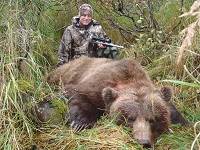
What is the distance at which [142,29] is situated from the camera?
911 centimetres

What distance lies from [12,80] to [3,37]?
514 mm

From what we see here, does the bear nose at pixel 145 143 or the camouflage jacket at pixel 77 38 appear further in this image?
the camouflage jacket at pixel 77 38

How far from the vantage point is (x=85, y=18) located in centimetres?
811

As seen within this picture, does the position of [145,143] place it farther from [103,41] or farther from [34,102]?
[103,41]

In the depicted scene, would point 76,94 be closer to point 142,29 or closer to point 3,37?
point 3,37

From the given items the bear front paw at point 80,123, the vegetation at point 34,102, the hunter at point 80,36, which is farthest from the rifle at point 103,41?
the bear front paw at point 80,123

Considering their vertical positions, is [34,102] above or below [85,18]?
below

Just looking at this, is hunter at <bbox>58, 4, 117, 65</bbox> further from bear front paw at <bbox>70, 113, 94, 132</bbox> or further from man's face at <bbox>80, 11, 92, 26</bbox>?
bear front paw at <bbox>70, 113, 94, 132</bbox>

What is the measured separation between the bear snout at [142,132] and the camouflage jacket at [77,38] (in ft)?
11.4

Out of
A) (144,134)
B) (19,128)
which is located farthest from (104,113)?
(19,128)

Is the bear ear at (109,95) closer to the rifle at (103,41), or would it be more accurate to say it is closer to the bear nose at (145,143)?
the bear nose at (145,143)

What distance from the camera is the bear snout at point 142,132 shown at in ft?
14.8

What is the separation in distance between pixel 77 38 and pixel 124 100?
3.38 metres

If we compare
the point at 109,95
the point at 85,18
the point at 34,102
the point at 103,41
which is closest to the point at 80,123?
the point at 109,95
